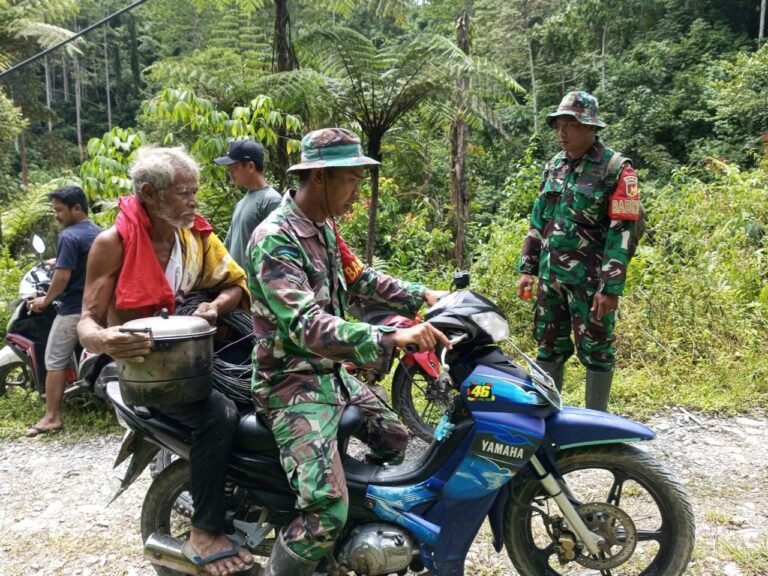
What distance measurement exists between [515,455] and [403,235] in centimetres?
730

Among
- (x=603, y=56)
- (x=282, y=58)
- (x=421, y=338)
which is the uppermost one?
(x=603, y=56)

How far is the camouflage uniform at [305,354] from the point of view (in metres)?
2.09

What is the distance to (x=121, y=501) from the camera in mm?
3705

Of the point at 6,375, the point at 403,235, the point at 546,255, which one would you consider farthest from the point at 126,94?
the point at 546,255

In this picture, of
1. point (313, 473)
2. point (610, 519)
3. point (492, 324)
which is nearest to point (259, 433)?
point (313, 473)

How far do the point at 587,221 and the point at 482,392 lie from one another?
176 cm

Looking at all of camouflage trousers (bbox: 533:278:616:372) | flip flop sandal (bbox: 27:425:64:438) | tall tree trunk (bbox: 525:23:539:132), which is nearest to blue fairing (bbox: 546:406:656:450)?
camouflage trousers (bbox: 533:278:616:372)

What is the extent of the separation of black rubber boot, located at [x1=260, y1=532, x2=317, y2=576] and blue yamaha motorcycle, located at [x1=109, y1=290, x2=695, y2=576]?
171 mm

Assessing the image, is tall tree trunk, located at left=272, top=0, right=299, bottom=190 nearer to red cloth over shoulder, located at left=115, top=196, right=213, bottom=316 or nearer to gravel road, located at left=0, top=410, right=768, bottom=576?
gravel road, located at left=0, top=410, right=768, bottom=576

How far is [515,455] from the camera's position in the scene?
2.27 metres

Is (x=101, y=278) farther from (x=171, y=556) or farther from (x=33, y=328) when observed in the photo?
(x=33, y=328)

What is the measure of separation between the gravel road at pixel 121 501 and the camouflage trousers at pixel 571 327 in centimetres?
83

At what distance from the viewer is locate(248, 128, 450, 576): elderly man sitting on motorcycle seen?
6.87 feet

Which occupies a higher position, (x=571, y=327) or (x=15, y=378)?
(x=571, y=327)
